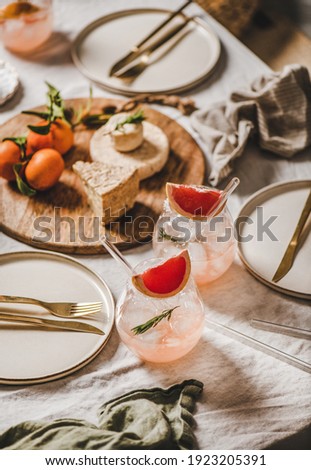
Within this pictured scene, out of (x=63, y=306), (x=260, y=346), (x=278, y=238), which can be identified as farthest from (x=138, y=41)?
(x=260, y=346)

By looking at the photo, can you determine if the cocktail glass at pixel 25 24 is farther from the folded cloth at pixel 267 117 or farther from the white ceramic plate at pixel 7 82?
the folded cloth at pixel 267 117

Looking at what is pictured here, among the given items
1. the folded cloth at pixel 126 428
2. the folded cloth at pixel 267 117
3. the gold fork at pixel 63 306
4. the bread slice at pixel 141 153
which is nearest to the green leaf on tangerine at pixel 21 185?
the bread slice at pixel 141 153

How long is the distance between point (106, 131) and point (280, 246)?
0.53 meters

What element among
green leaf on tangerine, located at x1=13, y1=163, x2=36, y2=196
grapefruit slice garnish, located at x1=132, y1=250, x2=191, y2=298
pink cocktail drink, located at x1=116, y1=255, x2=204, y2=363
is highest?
grapefruit slice garnish, located at x1=132, y1=250, x2=191, y2=298

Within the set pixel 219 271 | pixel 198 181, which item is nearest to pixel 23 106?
pixel 198 181

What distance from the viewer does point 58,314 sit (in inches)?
44.4

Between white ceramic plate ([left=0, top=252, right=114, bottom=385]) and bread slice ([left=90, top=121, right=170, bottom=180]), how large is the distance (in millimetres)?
329

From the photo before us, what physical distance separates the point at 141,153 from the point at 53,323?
55 cm

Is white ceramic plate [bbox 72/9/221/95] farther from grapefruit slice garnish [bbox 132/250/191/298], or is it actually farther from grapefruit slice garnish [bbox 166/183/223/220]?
grapefruit slice garnish [bbox 132/250/191/298]

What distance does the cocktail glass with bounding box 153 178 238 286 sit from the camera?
1.16 metres

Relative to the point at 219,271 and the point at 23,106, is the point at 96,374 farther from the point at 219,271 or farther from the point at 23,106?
the point at 23,106

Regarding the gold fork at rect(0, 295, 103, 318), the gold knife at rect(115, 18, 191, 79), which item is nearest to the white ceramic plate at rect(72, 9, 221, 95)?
the gold knife at rect(115, 18, 191, 79)

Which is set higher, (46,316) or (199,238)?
(199,238)

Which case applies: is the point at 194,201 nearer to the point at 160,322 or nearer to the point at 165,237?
the point at 165,237
